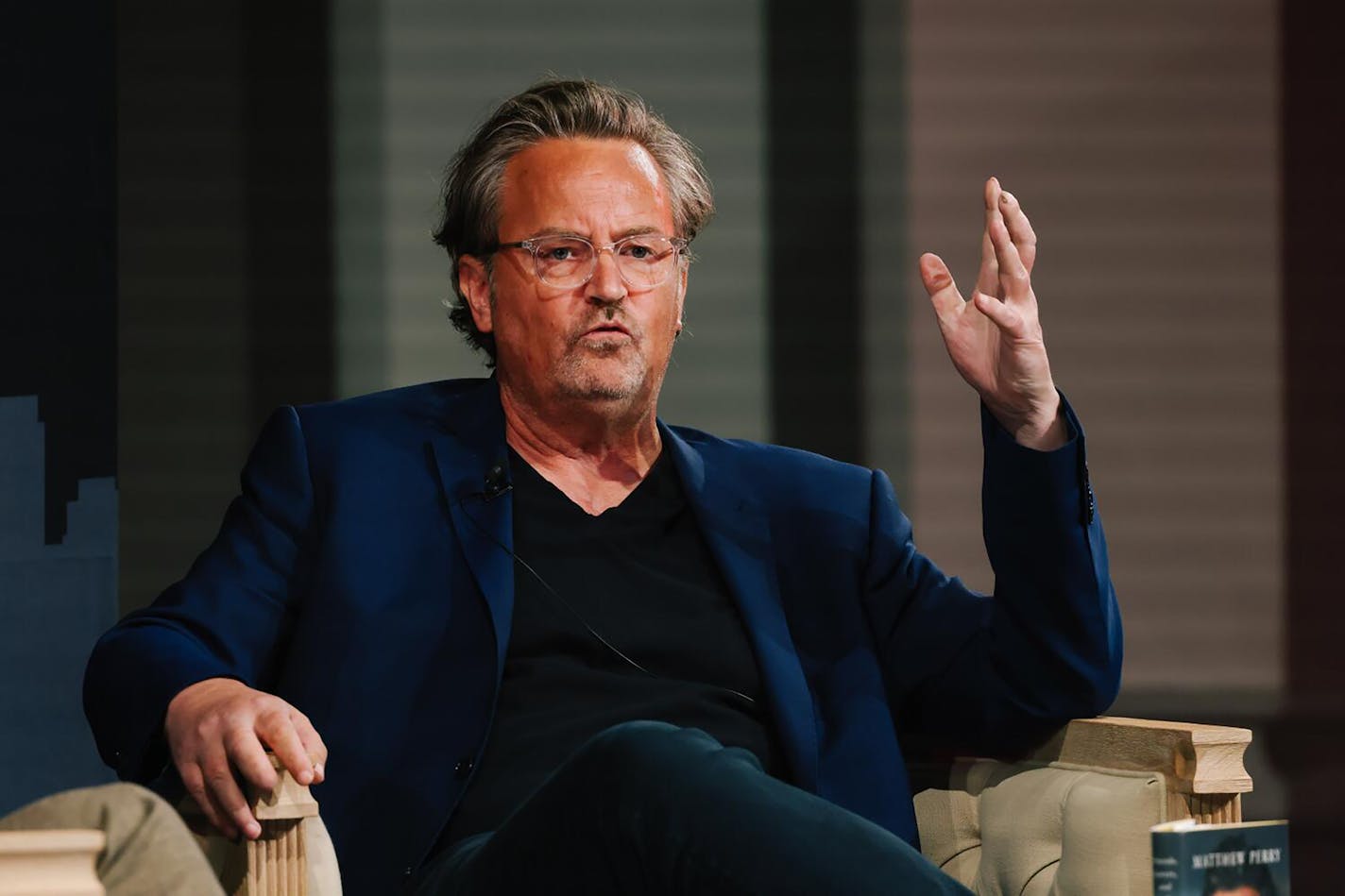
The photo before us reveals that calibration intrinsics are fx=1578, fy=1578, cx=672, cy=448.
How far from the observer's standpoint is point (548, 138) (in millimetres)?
2248

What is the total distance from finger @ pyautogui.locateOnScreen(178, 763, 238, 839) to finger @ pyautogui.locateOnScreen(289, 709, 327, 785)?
0.39 feet

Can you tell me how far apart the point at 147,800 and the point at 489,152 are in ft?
3.90

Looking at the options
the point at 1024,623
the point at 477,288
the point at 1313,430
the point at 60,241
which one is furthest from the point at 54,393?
the point at 1313,430

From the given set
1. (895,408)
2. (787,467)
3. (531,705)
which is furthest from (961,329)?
(895,408)

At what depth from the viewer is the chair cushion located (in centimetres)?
181

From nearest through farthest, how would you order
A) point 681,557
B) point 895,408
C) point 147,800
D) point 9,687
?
point 147,800
point 681,557
point 9,687
point 895,408

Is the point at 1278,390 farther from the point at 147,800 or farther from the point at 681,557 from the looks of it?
the point at 147,800

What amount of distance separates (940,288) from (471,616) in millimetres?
715

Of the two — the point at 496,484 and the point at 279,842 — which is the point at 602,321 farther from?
the point at 279,842

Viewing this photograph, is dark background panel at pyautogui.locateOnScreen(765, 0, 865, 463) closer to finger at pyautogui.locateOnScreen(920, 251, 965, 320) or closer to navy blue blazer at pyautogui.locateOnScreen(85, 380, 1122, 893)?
navy blue blazer at pyautogui.locateOnScreen(85, 380, 1122, 893)

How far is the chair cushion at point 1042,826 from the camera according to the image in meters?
1.81

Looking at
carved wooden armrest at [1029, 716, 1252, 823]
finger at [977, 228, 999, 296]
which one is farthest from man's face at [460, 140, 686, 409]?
carved wooden armrest at [1029, 716, 1252, 823]

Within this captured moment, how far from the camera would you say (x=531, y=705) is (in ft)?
6.45

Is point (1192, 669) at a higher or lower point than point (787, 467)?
lower
